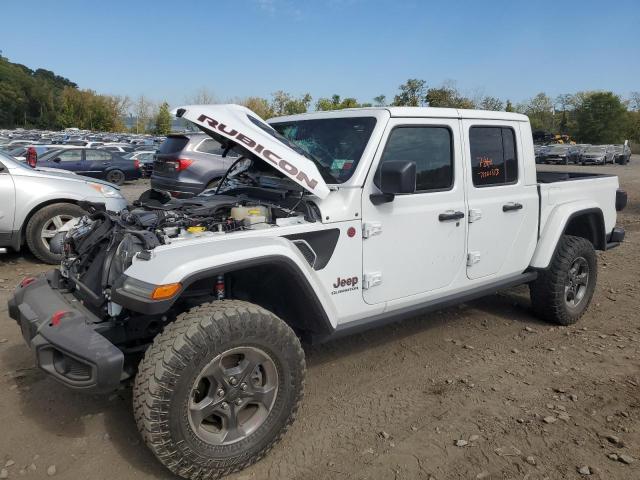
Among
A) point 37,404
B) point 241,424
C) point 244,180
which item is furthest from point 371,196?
point 37,404

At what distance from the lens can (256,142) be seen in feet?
10.0

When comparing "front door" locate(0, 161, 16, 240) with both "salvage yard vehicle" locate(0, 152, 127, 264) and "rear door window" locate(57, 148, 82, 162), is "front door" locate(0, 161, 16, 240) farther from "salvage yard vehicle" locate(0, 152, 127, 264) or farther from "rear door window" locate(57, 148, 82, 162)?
"rear door window" locate(57, 148, 82, 162)

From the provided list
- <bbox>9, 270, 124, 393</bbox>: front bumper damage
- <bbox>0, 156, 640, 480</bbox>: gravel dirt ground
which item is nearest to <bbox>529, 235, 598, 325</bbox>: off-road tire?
<bbox>0, 156, 640, 480</bbox>: gravel dirt ground

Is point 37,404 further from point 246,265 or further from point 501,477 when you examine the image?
point 501,477

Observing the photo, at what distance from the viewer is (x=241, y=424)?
2.80 m

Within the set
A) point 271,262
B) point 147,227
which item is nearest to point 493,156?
point 271,262

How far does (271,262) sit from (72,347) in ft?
3.44

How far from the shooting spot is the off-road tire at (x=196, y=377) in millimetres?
2414

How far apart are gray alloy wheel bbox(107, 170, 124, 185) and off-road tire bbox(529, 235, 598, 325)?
18.4 metres

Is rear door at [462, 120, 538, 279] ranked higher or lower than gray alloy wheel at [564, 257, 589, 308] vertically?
higher

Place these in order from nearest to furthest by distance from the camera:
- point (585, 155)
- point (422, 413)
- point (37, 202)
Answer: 1. point (422, 413)
2. point (37, 202)
3. point (585, 155)

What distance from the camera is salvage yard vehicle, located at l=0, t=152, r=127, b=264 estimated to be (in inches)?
256

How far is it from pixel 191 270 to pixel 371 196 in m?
1.31

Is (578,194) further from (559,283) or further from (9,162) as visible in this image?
(9,162)
